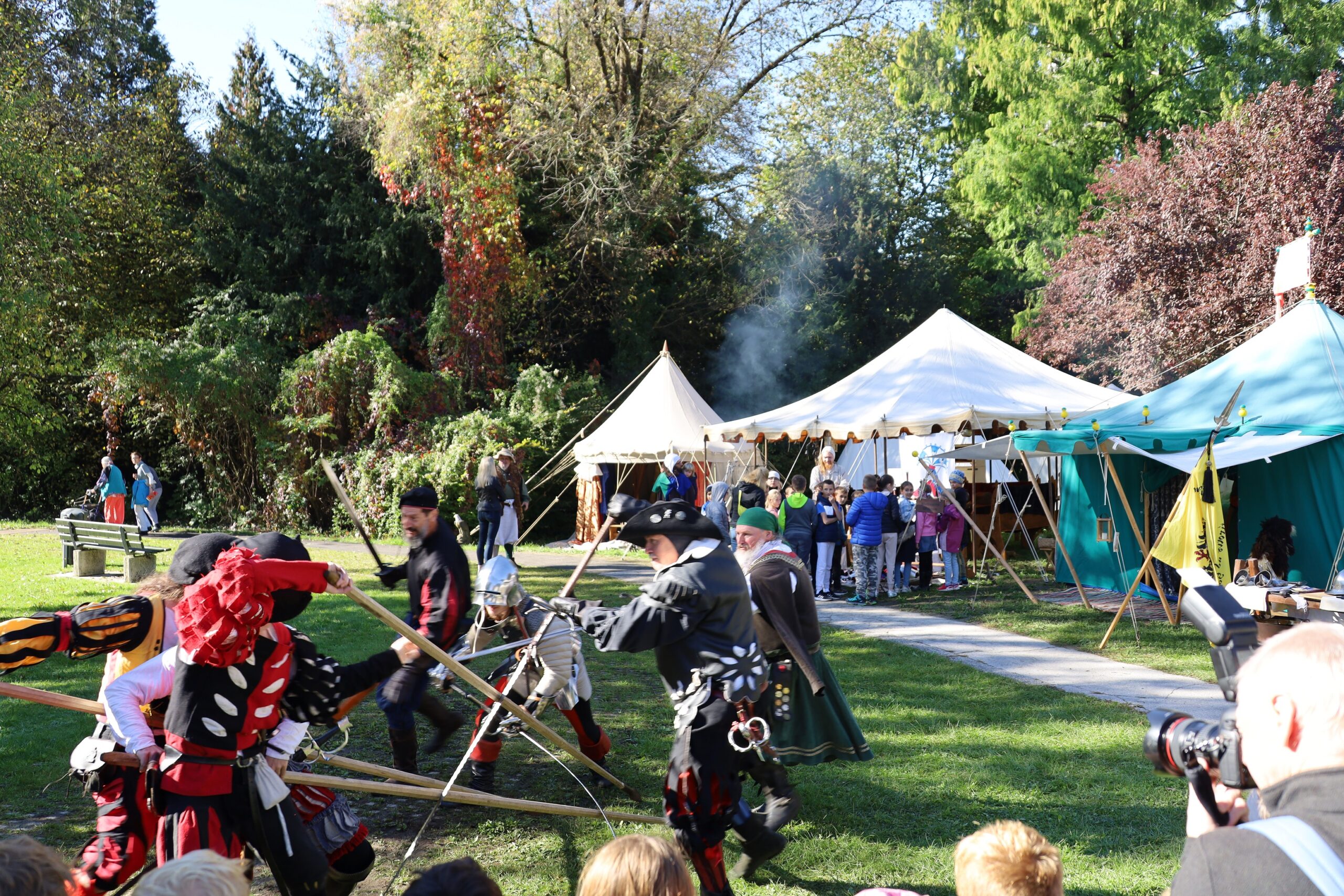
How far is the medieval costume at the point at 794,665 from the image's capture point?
5109mm

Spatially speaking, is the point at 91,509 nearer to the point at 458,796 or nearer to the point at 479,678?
the point at 479,678

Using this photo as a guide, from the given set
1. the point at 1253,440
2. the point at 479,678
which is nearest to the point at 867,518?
the point at 1253,440

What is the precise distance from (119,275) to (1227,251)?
83.7 ft

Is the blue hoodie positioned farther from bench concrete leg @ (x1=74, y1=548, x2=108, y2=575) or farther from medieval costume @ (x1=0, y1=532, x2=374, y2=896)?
bench concrete leg @ (x1=74, y1=548, x2=108, y2=575)

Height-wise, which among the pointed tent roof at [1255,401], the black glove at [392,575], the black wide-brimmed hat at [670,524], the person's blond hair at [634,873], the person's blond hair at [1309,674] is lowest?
the person's blond hair at [634,873]

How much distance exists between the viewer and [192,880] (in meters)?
2.13

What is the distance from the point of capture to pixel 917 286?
2728 cm

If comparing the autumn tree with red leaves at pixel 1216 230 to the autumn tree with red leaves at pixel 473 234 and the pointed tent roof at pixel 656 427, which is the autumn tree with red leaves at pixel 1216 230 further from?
the autumn tree with red leaves at pixel 473 234

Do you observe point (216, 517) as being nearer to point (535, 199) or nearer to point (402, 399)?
point (402, 399)

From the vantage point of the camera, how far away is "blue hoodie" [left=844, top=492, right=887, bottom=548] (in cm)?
1253

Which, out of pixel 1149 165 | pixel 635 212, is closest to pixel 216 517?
pixel 635 212

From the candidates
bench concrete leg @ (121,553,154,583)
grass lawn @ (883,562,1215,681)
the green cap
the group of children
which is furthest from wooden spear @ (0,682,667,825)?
bench concrete leg @ (121,553,154,583)

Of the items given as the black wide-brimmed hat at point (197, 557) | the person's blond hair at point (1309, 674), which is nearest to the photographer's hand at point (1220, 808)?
the person's blond hair at point (1309, 674)

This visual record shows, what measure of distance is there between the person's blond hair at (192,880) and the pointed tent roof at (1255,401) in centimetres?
992
